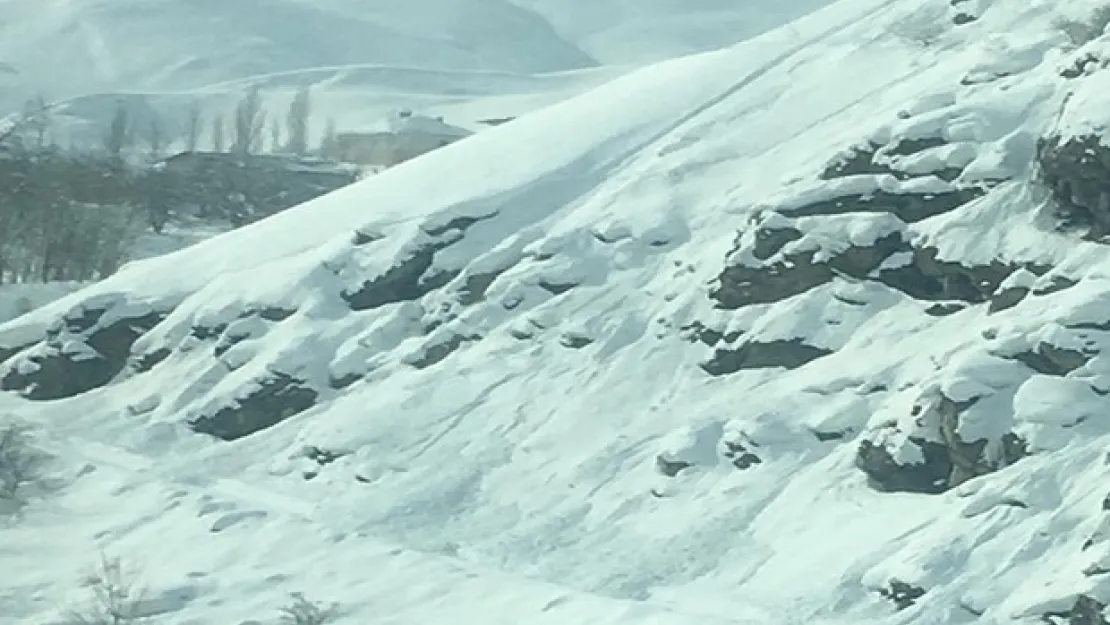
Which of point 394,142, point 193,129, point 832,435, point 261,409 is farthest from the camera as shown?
point 193,129

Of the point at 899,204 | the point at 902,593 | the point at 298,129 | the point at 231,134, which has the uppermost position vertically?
the point at 899,204

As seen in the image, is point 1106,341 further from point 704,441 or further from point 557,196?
point 557,196

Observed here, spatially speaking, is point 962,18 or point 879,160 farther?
point 962,18

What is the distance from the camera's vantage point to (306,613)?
23.1 meters

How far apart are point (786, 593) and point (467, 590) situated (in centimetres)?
471

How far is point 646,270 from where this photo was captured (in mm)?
31094

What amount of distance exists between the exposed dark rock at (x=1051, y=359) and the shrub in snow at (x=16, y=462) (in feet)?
59.0

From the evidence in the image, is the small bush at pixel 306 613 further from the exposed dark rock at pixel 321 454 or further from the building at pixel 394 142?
the building at pixel 394 142

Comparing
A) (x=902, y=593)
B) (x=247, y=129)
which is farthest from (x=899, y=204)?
(x=247, y=129)

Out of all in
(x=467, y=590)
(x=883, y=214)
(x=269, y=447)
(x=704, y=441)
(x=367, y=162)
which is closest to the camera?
(x=467, y=590)

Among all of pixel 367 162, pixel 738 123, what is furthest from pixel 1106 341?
pixel 367 162

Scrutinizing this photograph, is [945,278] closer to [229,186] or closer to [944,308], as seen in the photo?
[944,308]

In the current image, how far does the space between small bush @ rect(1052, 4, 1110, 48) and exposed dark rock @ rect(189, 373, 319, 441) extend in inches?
615

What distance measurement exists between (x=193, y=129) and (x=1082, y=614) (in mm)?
114996
